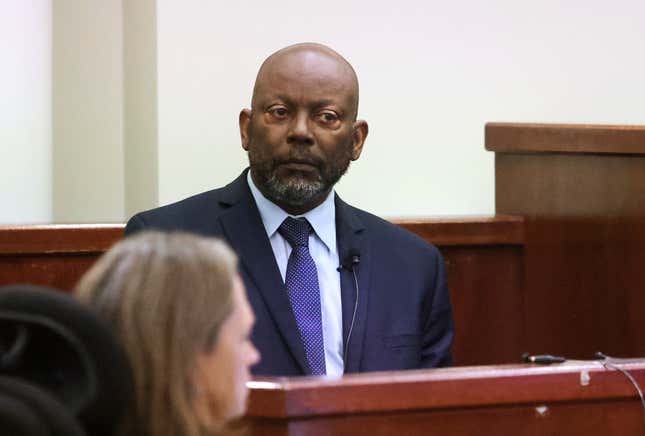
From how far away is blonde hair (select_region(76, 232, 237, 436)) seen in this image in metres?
1.25

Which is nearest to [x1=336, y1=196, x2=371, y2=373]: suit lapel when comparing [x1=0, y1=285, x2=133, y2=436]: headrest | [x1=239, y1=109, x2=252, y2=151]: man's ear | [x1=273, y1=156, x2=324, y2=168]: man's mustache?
[x1=273, y1=156, x2=324, y2=168]: man's mustache

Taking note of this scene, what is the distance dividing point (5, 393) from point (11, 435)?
38 millimetres

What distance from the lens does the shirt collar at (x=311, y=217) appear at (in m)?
2.74

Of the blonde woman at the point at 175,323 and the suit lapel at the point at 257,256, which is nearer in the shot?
the blonde woman at the point at 175,323

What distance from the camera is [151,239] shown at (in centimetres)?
133

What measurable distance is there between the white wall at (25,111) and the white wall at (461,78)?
28.8 inches

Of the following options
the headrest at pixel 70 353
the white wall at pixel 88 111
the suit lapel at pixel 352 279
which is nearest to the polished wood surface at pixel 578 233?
the suit lapel at pixel 352 279

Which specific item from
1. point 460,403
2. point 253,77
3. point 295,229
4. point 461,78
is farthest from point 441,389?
point 461,78

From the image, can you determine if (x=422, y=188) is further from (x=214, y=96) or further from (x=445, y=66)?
(x=214, y=96)

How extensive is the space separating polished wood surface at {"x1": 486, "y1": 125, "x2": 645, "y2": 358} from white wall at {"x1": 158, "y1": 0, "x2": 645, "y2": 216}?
0.60 meters

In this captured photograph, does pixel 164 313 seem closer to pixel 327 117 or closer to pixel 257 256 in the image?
pixel 257 256

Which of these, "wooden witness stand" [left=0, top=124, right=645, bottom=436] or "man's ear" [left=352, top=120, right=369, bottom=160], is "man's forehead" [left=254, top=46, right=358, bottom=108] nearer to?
"man's ear" [left=352, top=120, right=369, bottom=160]

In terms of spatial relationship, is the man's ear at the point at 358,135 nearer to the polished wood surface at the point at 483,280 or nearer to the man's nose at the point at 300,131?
the man's nose at the point at 300,131

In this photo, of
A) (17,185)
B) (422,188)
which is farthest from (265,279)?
(422,188)
